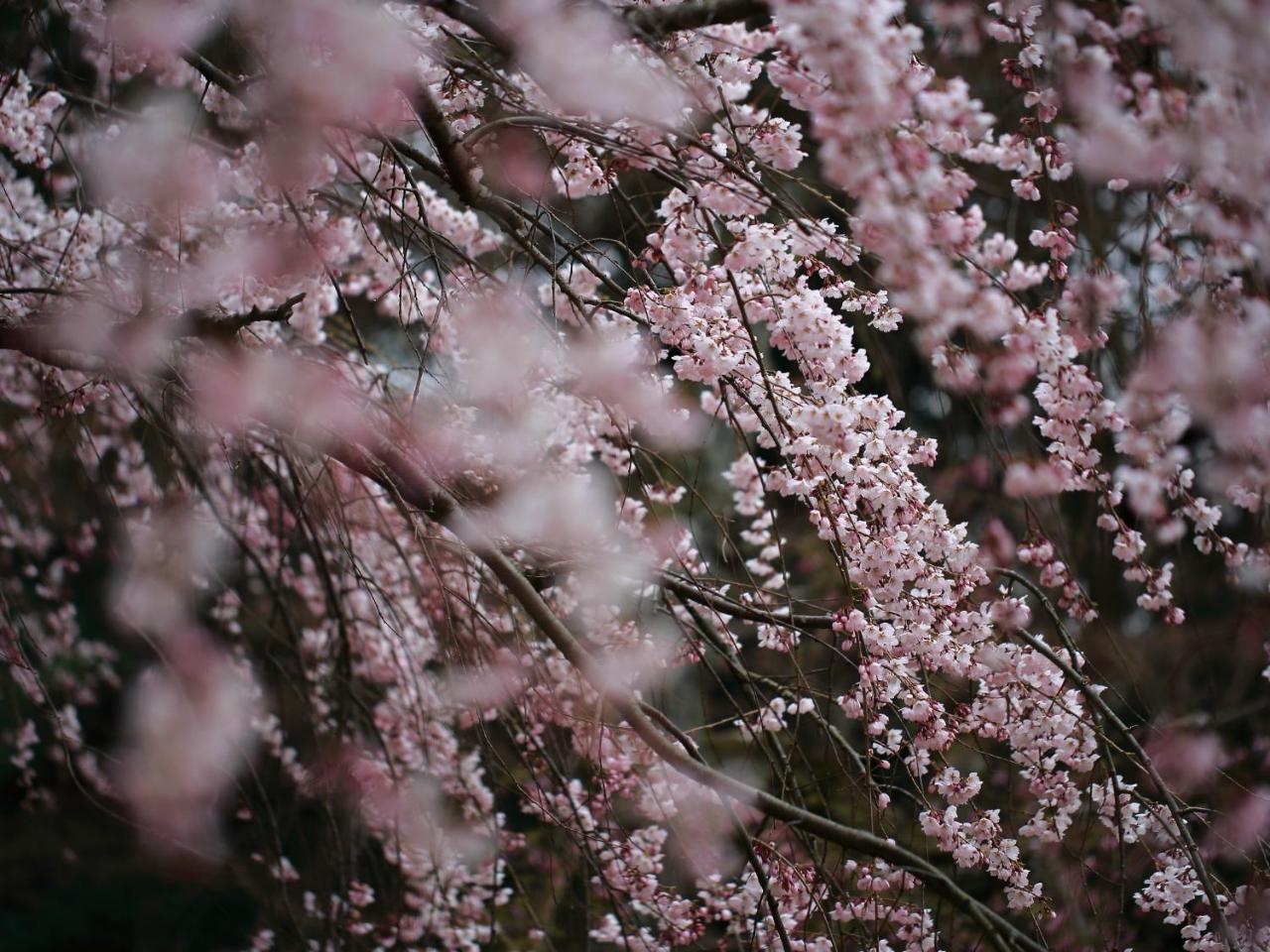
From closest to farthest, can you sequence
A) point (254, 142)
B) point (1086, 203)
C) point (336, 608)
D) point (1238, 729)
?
point (1086, 203), point (254, 142), point (336, 608), point (1238, 729)

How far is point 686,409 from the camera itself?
238cm

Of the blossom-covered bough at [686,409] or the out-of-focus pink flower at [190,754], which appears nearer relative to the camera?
the blossom-covered bough at [686,409]

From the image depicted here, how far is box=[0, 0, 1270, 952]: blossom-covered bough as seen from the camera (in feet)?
4.25

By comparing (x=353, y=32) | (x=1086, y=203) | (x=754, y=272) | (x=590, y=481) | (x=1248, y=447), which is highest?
(x=590, y=481)

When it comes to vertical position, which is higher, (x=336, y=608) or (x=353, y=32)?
(x=336, y=608)

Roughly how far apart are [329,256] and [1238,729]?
3.14 metres

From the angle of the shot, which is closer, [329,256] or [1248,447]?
[1248,447]

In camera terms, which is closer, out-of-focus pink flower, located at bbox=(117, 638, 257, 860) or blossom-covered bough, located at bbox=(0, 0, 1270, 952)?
blossom-covered bough, located at bbox=(0, 0, 1270, 952)

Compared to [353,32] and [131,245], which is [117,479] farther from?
[353,32]

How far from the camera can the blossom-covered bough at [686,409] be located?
1.30m

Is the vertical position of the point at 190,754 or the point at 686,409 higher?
the point at 686,409

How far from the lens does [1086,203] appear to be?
1.50 meters

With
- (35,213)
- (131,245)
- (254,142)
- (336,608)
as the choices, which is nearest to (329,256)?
(254,142)

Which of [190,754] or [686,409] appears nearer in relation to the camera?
[686,409]
